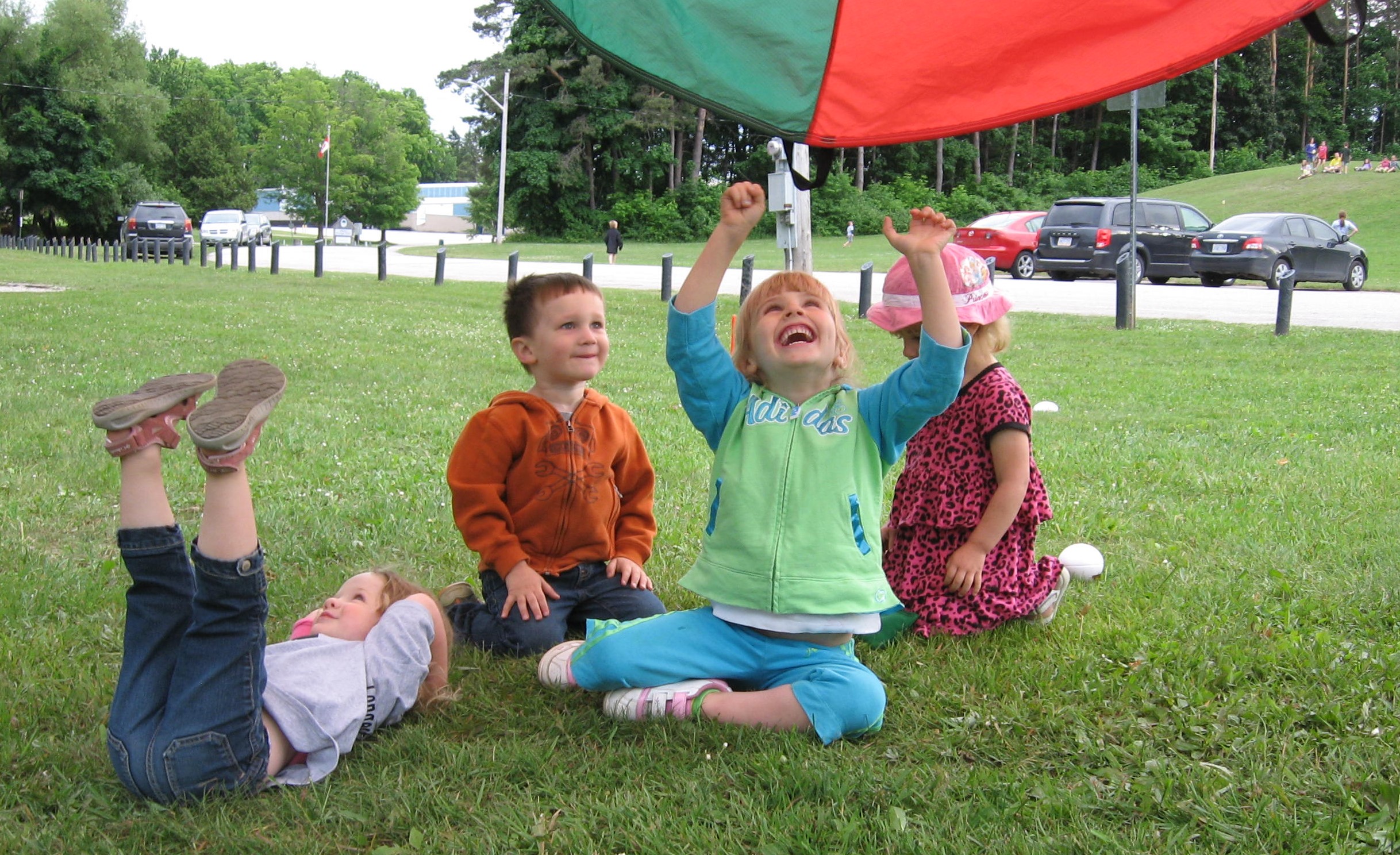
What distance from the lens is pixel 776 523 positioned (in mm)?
3287

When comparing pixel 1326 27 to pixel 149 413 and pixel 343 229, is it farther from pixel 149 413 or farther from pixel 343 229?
pixel 343 229

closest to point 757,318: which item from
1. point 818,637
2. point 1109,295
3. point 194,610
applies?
point 818,637

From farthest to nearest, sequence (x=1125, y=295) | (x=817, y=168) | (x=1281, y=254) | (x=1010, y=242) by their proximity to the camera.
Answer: (x=1010, y=242) < (x=1281, y=254) < (x=1125, y=295) < (x=817, y=168)

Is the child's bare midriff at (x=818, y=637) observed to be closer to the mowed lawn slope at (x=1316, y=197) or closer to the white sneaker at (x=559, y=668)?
the white sneaker at (x=559, y=668)

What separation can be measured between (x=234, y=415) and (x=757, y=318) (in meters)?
1.46

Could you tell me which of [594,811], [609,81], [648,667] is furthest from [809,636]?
[609,81]

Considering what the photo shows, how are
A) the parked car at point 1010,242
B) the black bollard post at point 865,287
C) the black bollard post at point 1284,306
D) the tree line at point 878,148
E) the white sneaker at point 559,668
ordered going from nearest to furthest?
the white sneaker at point 559,668 → the black bollard post at point 1284,306 → the black bollard post at point 865,287 → the parked car at point 1010,242 → the tree line at point 878,148

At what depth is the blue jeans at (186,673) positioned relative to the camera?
8.91 feet

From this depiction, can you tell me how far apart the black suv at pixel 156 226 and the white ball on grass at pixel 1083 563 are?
1307 inches

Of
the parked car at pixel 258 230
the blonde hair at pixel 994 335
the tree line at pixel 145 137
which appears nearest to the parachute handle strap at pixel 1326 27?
the blonde hair at pixel 994 335

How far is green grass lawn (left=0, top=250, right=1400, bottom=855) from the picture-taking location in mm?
2691

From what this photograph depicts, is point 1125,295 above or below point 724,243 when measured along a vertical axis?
above

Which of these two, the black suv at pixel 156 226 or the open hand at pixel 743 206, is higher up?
the black suv at pixel 156 226

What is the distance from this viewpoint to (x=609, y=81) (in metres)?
51.6
